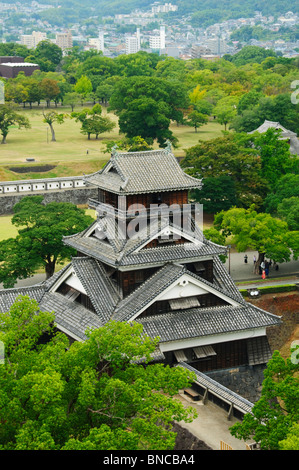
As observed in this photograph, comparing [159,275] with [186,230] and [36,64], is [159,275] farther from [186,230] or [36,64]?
[36,64]

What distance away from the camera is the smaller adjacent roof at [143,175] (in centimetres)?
3328

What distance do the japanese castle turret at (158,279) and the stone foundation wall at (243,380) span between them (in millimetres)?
335

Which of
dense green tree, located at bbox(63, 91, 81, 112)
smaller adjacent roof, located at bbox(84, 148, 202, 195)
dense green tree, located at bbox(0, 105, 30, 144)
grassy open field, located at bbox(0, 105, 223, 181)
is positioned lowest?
grassy open field, located at bbox(0, 105, 223, 181)

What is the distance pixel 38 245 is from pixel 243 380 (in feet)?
55.6

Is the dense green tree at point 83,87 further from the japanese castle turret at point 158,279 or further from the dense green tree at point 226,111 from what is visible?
the japanese castle turret at point 158,279

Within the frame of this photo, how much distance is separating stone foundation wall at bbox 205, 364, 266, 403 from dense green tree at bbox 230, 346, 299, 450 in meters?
6.76

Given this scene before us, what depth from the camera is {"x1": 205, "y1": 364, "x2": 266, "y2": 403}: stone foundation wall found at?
32438mm

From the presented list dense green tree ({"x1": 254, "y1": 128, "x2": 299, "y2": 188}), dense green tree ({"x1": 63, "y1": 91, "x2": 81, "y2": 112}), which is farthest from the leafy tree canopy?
dense green tree ({"x1": 63, "y1": 91, "x2": 81, "y2": 112})

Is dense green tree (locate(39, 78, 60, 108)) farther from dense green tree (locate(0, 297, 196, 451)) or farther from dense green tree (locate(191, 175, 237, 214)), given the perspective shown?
dense green tree (locate(0, 297, 196, 451))

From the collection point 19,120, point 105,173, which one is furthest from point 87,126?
point 105,173

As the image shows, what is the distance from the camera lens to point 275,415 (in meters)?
23.9

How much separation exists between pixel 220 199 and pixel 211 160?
156 inches

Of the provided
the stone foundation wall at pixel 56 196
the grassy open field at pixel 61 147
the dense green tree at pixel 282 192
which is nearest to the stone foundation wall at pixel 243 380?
the dense green tree at pixel 282 192

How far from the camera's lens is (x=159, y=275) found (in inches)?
1288
